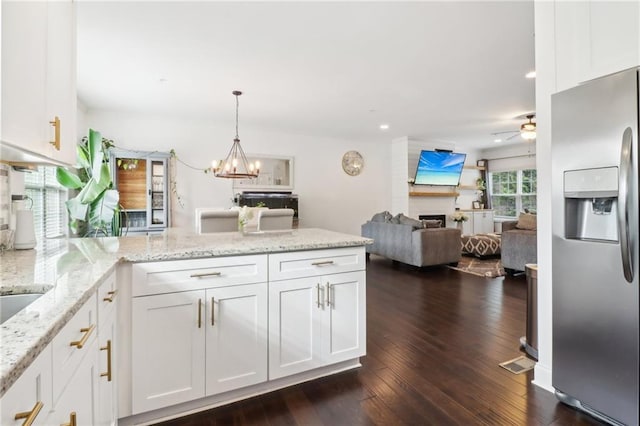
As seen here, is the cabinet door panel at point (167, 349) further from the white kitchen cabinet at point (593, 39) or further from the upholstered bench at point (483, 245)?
the upholstered bench at point (483, 245)

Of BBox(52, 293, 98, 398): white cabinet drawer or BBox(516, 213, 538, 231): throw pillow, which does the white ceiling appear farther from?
BBox(52, 293, 98, 398): white cabinet drawer

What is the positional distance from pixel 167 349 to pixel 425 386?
5.19 ft

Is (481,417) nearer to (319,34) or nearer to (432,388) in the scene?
(432,388)

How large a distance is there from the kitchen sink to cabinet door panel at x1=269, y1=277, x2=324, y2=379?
111cm

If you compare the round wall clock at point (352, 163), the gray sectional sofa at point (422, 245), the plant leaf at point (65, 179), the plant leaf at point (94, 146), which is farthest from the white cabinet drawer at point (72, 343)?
the round wall clock at point (352, 163)

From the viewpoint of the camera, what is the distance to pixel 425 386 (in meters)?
2.07

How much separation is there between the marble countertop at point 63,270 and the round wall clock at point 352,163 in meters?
5.34

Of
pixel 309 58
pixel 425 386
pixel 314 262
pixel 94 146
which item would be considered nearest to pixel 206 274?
pixel 314 262

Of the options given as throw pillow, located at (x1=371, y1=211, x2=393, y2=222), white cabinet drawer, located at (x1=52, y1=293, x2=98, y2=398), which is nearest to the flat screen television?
throw pillow, located at (x1=371, y1=211, x2=393, y2=222)

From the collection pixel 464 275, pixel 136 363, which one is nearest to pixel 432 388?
pixel 136 363

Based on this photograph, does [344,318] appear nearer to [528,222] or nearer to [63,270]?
[63,270]

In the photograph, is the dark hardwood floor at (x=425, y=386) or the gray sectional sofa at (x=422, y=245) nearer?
the dark hardwood floor at (x=425, y=386)

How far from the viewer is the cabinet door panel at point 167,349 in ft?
5.54

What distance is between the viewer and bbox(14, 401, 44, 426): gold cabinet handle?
0.65 meters
